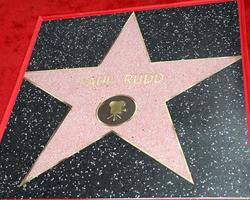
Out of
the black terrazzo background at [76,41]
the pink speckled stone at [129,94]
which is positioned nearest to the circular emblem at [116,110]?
the pink speckled stone at [129,94]

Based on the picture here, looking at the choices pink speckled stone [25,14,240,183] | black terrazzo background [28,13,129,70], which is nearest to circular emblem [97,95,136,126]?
pink speckled stone [25,14,240,183]

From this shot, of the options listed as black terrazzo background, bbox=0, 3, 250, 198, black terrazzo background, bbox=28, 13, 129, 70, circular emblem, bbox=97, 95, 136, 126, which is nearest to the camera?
black terrazzo background, bbox=0, 3, 250, 198

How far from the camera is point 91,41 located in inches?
50.3

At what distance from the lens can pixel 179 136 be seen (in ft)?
3.17

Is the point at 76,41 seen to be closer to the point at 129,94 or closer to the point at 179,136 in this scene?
the point at 129,94

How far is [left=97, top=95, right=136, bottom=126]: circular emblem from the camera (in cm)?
105

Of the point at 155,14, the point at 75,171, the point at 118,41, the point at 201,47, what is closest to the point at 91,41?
the point at 118,41

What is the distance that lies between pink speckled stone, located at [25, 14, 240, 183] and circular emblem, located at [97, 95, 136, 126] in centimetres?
1

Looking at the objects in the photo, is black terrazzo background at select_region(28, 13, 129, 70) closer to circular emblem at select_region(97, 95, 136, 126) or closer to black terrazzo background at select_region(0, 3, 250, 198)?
black terrazzo background at select_region(0, 3, 250, 198)

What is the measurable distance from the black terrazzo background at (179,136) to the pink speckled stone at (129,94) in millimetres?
22

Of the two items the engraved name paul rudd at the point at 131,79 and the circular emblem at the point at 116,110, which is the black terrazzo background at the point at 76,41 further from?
the circular emblem at the point at 116,110

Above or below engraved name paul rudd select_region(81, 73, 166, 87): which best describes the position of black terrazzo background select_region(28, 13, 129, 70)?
above

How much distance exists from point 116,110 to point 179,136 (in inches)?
8.0

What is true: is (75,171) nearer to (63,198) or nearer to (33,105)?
(63,198)
